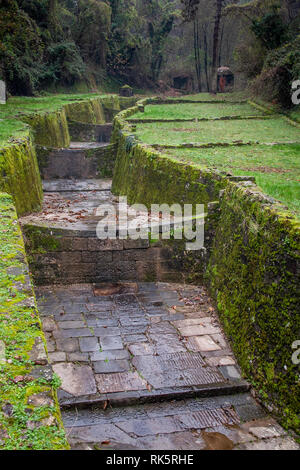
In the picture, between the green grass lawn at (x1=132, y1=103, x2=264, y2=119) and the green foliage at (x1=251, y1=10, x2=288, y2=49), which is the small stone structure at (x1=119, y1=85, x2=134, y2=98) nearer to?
the green grass lawn at (x1=132, y1=103, x2=264, y2=119)

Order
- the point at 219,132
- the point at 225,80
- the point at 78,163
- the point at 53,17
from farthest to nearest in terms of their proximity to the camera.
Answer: the point at 225,80 < the point at 53,17 < the point at 78,163 < the point at 219,132

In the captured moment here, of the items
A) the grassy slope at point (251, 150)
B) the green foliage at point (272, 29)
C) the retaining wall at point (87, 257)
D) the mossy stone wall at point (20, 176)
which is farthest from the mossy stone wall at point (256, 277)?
the green foliage at point (272, 29)

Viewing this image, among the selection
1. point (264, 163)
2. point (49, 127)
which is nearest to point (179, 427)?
point (264, 163)

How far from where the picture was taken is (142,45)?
42.7 m

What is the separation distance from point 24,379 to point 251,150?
36.4ft

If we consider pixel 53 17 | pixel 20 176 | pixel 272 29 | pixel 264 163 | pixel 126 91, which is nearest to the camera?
pixel 20 176

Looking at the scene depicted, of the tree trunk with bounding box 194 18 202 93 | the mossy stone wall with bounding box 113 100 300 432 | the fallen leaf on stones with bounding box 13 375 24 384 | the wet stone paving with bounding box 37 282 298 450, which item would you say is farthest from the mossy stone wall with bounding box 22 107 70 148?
the tree trunk with bounding box 194 18 202 93

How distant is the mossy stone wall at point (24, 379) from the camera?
277cm

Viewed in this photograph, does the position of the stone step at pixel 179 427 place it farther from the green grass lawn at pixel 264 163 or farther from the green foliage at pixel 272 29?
the green foliage at pixel 272 29

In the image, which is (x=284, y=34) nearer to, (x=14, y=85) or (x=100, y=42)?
(x=14, y=85)

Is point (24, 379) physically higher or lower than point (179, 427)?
higher

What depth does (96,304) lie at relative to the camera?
23.9 ft

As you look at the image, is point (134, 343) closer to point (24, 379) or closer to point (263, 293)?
point (263, 293)

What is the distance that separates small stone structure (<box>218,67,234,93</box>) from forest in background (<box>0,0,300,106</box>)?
774 millimetres
